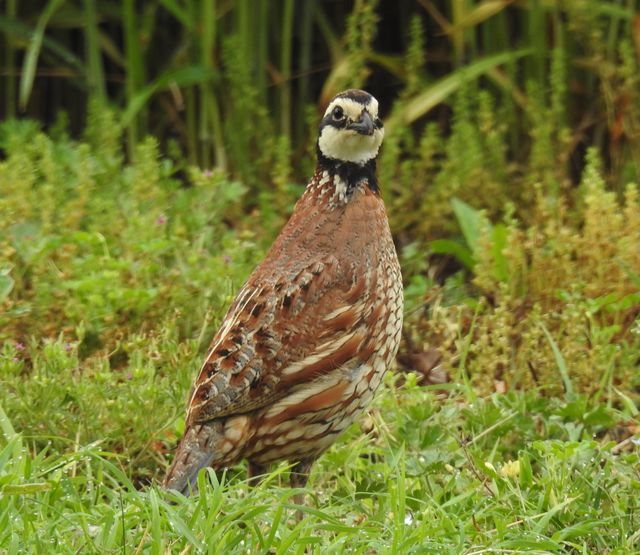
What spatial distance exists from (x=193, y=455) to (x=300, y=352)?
17.2 inches

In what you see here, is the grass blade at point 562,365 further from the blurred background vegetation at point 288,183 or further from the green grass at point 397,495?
the green grass at point 397,495

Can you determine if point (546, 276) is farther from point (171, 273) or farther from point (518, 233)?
point (171, 273)

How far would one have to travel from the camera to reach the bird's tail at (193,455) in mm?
4027

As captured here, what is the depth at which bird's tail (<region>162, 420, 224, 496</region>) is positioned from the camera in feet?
13.2

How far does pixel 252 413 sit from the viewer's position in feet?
13.6

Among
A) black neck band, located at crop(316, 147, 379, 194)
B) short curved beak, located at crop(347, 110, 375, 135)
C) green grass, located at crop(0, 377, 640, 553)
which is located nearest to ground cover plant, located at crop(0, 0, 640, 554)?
green grass, located at crop(0, 377, 640, 553)

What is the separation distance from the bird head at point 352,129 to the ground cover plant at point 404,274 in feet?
A: 2.68

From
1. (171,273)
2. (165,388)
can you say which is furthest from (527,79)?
(165,388)

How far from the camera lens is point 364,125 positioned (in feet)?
14.3

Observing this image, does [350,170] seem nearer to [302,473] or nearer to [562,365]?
[302,473]

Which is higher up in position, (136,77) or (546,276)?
(136,77)

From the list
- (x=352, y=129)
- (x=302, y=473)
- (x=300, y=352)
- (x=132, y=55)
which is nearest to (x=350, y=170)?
(x=352, y=129)

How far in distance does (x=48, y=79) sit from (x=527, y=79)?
289 centimetres

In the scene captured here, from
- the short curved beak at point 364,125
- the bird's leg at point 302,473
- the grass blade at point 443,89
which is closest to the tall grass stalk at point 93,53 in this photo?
the grass blade at point 443,89
